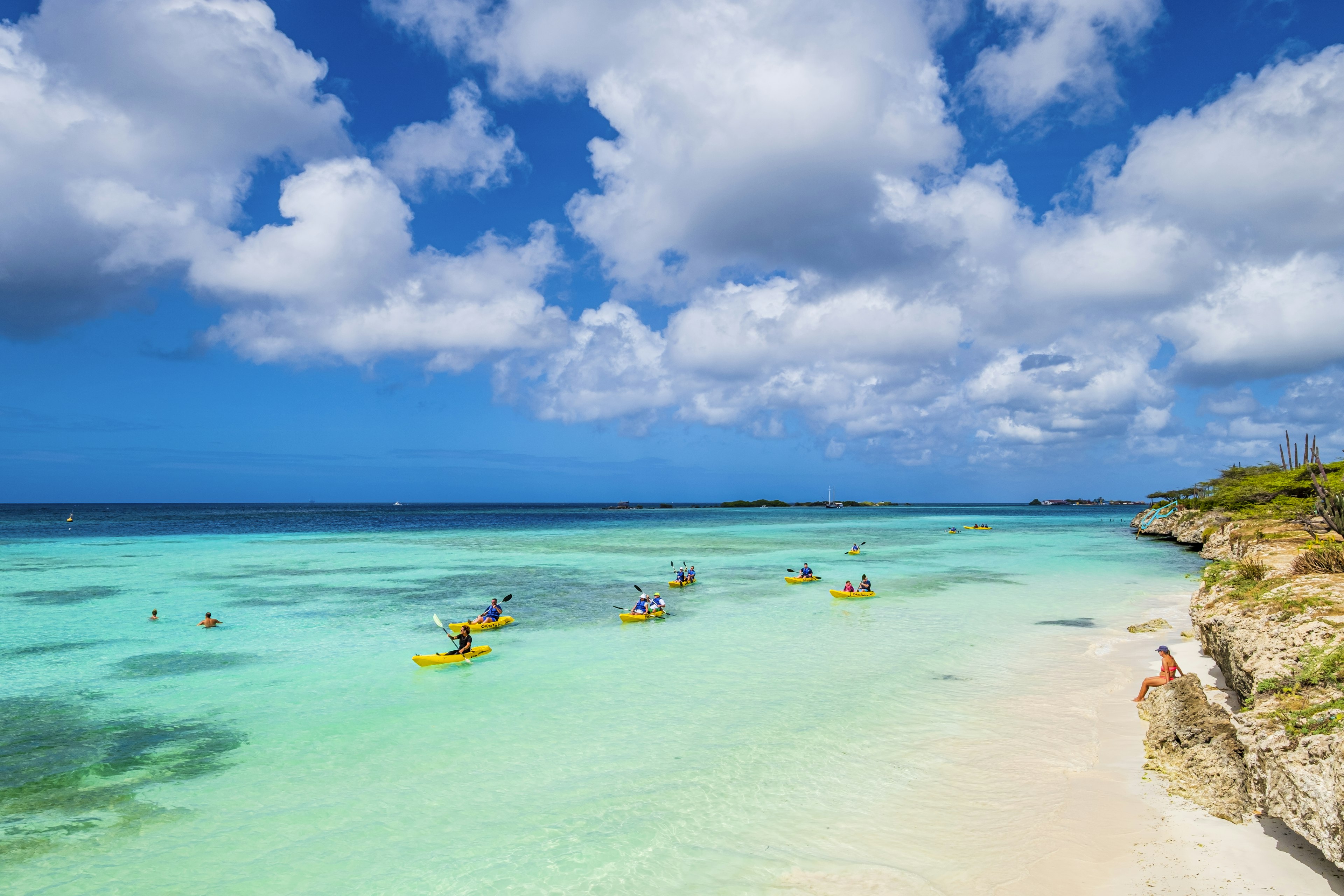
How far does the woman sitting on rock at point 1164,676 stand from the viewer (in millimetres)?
12953

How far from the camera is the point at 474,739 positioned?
42.7ft

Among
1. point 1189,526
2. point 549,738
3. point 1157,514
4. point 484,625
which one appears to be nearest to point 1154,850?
point 549,738

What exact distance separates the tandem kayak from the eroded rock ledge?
1525 centimetres

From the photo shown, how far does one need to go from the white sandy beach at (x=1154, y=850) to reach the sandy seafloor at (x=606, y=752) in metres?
0.04

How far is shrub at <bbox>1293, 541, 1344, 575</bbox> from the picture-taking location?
538 inches

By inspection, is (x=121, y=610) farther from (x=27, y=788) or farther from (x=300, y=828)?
(x=300, y=828)

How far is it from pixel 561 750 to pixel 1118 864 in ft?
28.2

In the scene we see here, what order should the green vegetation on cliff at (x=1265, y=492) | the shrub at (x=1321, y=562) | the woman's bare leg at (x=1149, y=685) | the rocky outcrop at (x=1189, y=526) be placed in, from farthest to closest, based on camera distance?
the rocky outcrop at (x=1189, y=526) < the green vegetation on cliff at (x=1265, y=492) < the shrub at (x=1321, y=562) < the woman's bare leg at (x=1149, y=685)

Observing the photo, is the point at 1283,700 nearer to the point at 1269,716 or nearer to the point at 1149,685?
the point at 1269,716

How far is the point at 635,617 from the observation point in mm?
24062

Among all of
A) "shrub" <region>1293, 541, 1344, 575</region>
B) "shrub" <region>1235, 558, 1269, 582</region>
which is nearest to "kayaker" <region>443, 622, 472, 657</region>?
"shrub" <region>1235, 558, 1269, 582</region>

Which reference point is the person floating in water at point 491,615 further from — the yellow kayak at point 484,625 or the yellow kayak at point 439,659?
the yellow kayak at point 439,659

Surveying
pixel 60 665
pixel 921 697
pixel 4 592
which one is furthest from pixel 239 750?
pixel 4 592

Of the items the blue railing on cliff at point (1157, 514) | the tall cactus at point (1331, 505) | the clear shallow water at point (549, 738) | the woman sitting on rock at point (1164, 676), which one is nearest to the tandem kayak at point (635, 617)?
the clear shallow water at point (549, 738)
